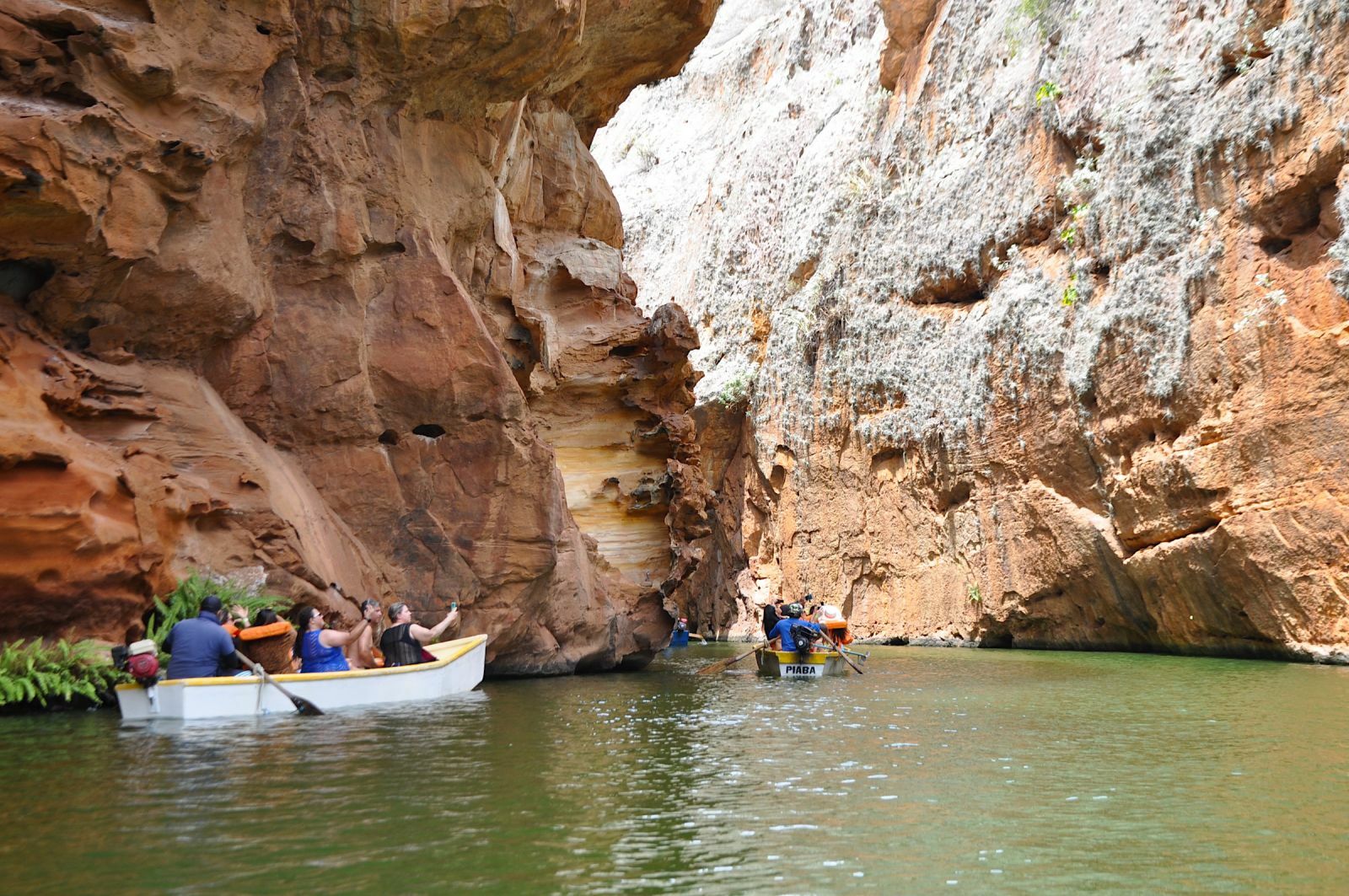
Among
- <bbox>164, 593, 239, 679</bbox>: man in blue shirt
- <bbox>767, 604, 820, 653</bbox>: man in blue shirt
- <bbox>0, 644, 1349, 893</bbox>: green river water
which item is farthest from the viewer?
<bbox>767, 604, 820, 653</bbox>: man in blue shirt

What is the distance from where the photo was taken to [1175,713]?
13289 mm

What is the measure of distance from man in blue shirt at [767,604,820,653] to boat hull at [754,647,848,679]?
0.19m

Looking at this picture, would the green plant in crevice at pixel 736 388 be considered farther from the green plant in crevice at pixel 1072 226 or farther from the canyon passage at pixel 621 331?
the green plant in crevice at pixel 1072 226

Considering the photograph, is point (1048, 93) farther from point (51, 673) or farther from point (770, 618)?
point (51, 673)

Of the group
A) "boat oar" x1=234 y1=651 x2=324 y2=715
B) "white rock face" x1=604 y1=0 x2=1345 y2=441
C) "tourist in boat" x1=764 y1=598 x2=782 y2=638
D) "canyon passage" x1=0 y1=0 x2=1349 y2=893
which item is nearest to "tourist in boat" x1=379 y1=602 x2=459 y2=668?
"canyon passage" x1=0 y1=0 x2=1349 y2=893

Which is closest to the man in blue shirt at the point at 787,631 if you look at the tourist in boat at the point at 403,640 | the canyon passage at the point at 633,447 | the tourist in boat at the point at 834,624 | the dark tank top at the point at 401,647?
the canyon passage at the point at 633,447

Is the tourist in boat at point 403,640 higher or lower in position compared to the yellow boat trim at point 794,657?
higher

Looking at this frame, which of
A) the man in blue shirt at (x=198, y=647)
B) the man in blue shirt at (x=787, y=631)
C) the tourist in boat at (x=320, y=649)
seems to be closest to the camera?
the man in blue shirt at (x=198, y=647)

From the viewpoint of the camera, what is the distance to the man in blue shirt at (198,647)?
12.3 m

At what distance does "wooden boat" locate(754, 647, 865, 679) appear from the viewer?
2094cm

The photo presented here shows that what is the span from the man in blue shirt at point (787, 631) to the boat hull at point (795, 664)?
0.19 meters

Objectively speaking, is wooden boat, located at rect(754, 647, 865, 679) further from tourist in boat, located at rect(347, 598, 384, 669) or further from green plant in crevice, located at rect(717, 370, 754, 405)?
green plant in crevice, located at rect(717, 370, 754, 405)

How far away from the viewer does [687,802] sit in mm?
7738

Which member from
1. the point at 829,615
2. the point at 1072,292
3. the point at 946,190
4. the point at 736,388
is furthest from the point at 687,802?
the point at 736,388
